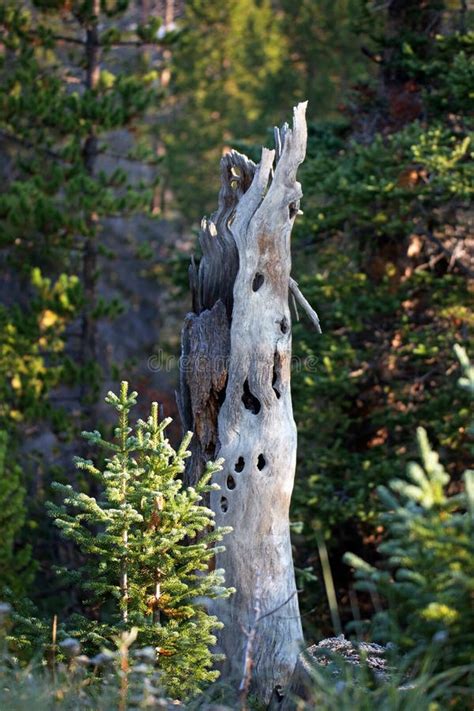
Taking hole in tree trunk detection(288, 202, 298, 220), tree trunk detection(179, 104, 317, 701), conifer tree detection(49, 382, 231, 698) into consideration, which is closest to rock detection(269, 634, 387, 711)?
tree trunk detection(179, 104, 317, 701)

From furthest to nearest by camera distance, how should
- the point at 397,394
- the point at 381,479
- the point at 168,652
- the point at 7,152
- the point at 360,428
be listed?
the point at 7,152
the point at 360,428
the point at 397,394
the point at 381,479
the point at 168,652

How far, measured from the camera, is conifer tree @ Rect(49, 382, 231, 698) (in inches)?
262

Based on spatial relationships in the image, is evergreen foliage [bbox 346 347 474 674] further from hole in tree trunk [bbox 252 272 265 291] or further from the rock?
hole in tree trunk [bbox 252 272 265 291]

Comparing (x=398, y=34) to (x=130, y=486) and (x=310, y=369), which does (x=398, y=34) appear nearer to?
(x=310, y=369)

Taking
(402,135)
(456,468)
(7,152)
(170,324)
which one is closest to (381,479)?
(456,468)

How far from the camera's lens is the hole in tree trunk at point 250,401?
305 inches

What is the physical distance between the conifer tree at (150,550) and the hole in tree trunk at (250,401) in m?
0.90

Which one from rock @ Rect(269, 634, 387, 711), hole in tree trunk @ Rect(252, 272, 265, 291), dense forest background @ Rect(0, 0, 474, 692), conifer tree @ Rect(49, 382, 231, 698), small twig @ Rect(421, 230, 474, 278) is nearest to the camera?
rock @ Rect(269, 634, 387, 711)

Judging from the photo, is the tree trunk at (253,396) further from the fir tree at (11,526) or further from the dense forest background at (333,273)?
the fir tree at (11,526)

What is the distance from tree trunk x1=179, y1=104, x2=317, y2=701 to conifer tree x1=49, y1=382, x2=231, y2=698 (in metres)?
0.53

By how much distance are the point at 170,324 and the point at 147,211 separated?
42.3 ft

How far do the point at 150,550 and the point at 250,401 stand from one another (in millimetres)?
1608

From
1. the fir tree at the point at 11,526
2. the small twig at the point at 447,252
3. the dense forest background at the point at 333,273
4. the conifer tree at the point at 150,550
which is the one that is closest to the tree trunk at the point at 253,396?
the conifer tree at the point at 150,550

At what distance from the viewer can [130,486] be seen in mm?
6855
